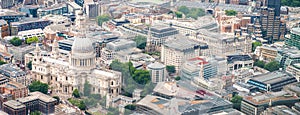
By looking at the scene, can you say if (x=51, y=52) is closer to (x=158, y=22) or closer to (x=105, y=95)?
(x=105, y=95)

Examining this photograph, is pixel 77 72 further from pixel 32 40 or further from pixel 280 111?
pixel 280 111

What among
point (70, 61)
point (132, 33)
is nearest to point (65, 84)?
point (70, 61)

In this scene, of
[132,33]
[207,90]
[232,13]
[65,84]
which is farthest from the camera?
[232,13]

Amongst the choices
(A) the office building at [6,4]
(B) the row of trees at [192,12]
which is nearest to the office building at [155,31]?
(B) the row of trees at [192,12]

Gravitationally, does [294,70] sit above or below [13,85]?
above

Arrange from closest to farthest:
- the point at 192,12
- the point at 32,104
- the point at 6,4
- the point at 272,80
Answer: the point at 32,104 → the point at 272,80 → the point at 192,12 → the point at 6,4

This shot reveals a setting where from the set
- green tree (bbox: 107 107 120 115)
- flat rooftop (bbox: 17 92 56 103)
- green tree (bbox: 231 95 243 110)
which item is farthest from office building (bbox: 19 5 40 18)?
green tree (bbox: 231 95 243 110)

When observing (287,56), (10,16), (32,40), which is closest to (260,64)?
(287,56)
